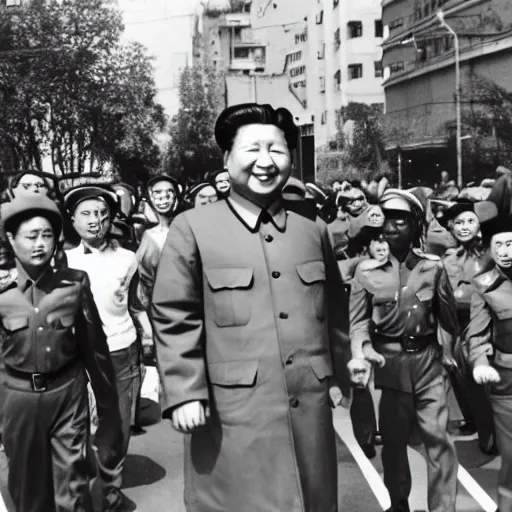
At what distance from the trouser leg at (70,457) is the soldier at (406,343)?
4.79 ft

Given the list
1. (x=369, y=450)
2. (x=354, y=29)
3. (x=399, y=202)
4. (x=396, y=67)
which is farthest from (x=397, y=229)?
(x=396, y=67)

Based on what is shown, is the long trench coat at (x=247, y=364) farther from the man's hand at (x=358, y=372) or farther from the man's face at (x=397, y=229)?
the man's face at (x=397, y=229)

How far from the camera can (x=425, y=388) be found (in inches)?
205

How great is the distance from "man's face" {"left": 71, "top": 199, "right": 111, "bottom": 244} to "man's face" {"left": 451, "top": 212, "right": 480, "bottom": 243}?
3054 millimetres

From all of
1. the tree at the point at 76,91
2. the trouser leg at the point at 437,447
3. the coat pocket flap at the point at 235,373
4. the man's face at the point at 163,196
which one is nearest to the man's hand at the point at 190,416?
the coat pocket flap at the point at 235,373

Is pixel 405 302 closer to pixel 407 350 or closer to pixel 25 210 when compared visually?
pixel 407 350

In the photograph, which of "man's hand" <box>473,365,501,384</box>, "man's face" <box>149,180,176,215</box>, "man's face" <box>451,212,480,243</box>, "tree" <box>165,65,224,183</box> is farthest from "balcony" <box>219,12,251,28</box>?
"man's hand" <box>473,365,501,384</box>

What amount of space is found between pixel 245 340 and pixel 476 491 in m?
2.94

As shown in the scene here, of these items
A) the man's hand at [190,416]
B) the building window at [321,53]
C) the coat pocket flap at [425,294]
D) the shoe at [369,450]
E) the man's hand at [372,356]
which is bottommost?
the shoe at [369,450]

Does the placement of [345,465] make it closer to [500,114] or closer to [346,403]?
[346,403]

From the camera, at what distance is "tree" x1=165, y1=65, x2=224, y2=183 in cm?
2155

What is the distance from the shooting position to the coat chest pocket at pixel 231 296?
3488mm

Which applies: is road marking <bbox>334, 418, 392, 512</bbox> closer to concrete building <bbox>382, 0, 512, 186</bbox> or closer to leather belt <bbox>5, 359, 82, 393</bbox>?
leather belt <bbox>5, 359, 82, 393</bbox>

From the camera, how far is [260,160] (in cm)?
353
